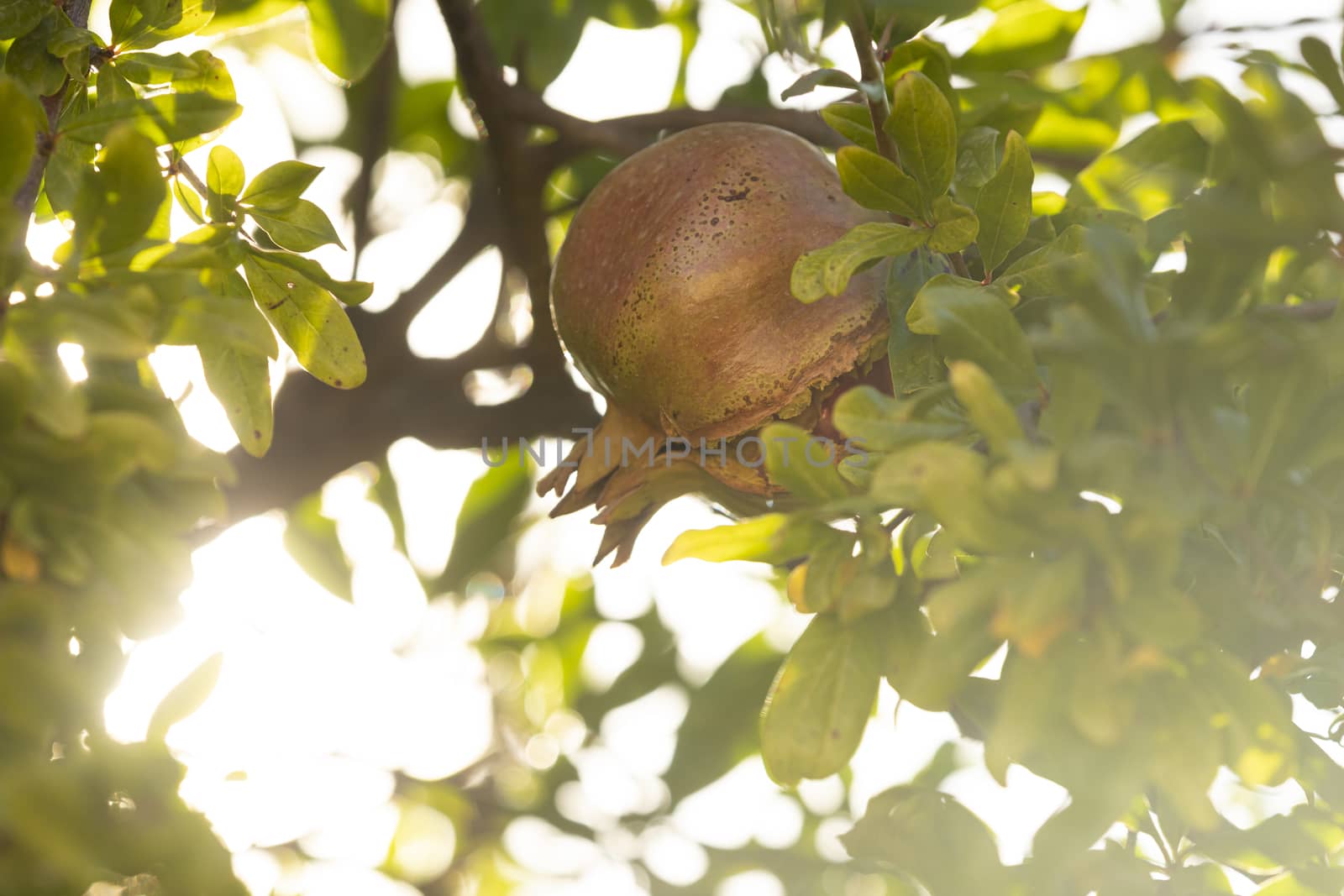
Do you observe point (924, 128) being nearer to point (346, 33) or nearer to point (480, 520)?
point (346, 33)

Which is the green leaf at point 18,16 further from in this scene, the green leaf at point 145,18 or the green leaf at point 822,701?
the green leaf at point 822,701

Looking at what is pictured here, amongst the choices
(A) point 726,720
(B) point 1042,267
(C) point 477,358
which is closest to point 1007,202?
(B) point 1042,267

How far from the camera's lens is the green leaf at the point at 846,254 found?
44cm

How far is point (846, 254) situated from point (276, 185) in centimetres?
28

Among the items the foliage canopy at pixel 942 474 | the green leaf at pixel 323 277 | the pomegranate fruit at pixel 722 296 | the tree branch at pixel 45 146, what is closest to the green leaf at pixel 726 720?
the pomegranate fruit at pixel 722 296

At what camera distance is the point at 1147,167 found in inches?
25.9

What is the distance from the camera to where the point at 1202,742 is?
0.98 ft

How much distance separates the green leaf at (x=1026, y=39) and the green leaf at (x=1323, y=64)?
565 millimetres

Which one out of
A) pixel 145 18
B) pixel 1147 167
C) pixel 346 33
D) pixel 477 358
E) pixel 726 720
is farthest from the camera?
pixel 726 720

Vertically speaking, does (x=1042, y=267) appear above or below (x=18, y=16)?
below

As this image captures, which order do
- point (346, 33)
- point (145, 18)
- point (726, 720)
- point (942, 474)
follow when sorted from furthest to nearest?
point (726, 720)
point (346, 33)
point (145, 18)
point (942, 474)

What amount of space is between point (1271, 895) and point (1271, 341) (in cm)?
34

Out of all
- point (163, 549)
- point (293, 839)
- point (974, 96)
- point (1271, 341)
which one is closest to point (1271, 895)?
point (1271, 341)

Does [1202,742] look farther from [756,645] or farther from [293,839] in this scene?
[293,839]
